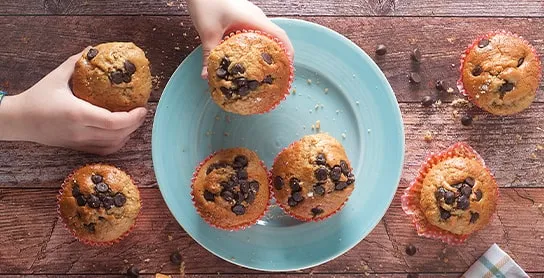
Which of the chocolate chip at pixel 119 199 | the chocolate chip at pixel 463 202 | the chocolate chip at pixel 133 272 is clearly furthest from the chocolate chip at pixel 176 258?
Answer: the chocolate chip at pixel 463 202

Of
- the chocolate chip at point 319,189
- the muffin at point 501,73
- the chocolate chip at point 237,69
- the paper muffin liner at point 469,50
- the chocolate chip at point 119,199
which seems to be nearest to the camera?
the chocolate chip at point 237,69

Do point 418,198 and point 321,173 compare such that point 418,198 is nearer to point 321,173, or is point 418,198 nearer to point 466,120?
point 466,120

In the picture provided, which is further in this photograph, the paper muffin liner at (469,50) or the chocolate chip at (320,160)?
the paper muffin liner at (469,50)

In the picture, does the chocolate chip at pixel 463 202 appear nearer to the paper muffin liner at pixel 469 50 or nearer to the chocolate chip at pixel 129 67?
the paper muffin liner at pixel 469 50

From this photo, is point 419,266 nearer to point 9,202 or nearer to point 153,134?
point 153,134

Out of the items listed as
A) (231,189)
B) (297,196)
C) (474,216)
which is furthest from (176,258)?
(474,216)

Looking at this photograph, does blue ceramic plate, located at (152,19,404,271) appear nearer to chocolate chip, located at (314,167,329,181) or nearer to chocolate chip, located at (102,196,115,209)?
chocolate chip, located at (102,196,115,209)

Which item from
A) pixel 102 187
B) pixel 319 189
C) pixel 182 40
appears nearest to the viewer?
pixel 319 189
